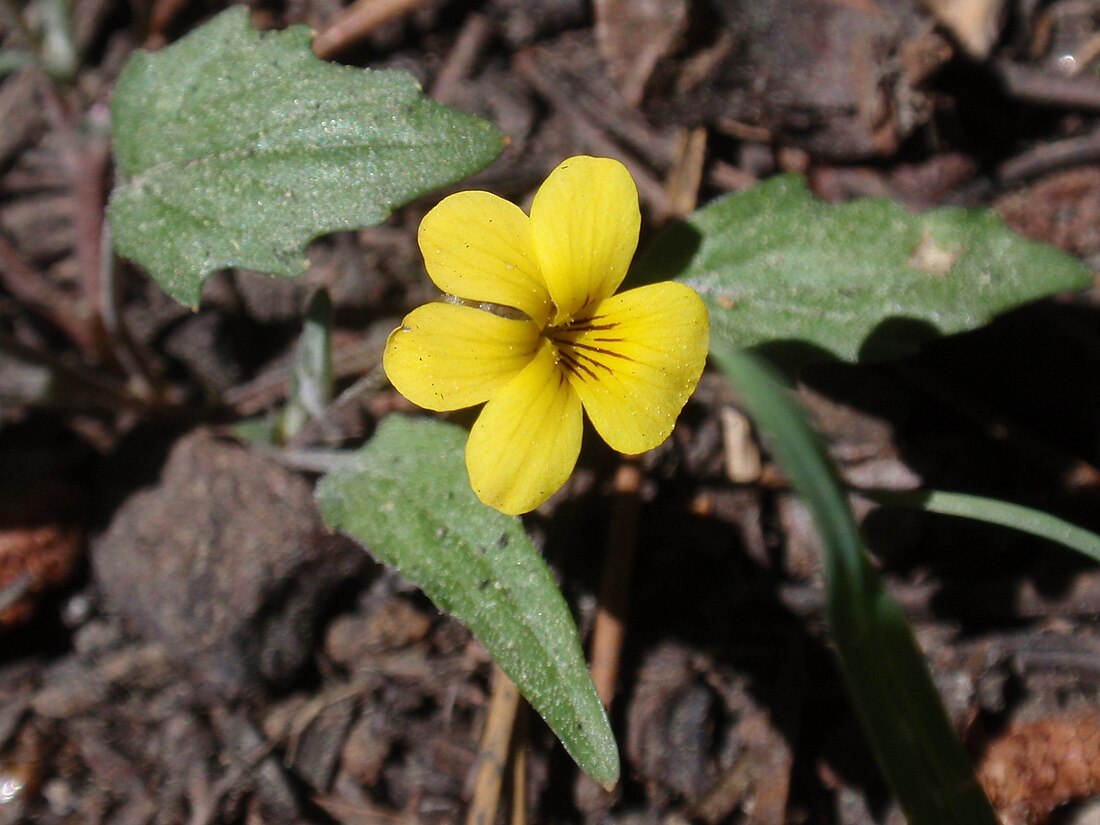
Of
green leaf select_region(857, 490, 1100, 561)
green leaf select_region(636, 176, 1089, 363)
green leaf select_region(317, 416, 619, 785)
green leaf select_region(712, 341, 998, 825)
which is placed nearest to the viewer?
green leaf select_region(712, 341, 998, 825)

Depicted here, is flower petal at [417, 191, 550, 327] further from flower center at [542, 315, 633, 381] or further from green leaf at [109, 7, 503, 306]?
green leaf at [109, 7, 503, 306]

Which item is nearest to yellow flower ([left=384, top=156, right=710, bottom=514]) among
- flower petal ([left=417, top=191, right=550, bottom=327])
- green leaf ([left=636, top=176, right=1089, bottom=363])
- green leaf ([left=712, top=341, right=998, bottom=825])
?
flower petal ([left=417, top=191, right=550, bottom=327])

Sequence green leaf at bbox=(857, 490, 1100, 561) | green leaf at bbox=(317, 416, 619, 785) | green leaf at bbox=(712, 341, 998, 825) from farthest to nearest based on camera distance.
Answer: green leaf at bbox=(857, 490, 1100, 561)
green leaf at bbox=(317, 416, 619, 785)
green leaf at bbox=(712, 341, 998, 825)

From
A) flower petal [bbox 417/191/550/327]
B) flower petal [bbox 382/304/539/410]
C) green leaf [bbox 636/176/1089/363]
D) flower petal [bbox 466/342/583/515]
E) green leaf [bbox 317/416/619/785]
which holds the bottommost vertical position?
green leaf [bbox 317/416/619/785]

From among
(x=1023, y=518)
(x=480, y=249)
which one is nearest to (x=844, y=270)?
(x=1023, y=518)

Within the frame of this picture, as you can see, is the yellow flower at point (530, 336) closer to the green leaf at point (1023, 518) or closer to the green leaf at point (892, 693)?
the green leaf at point (892, 693)

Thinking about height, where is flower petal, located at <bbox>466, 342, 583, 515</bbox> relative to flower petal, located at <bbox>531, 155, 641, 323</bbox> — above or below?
below

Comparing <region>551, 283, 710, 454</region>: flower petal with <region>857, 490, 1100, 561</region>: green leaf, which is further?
<region>857, 490, 1100, 561</region>: green leaf
